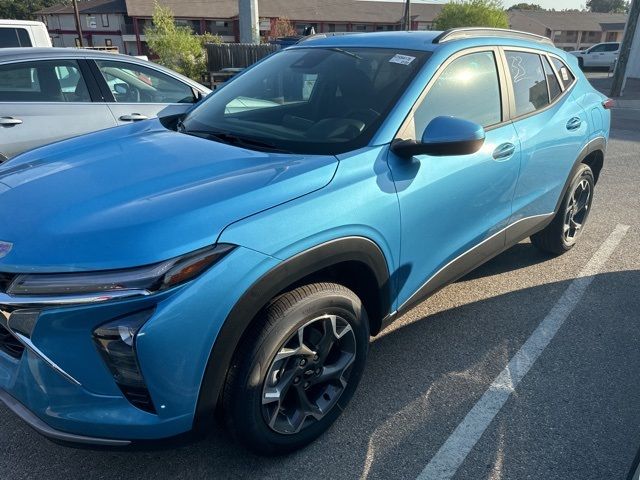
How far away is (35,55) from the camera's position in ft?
14.8

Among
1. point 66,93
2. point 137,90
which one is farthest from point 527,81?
point 66,93

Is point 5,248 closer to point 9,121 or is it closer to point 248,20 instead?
point 9,121

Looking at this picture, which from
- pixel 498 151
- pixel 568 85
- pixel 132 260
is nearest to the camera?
pixel 132 260

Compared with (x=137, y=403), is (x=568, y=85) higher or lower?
higher

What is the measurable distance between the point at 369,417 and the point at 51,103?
157 inches

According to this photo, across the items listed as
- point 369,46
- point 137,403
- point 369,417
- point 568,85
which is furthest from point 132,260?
point 568,85

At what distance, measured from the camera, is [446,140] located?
7.40ft

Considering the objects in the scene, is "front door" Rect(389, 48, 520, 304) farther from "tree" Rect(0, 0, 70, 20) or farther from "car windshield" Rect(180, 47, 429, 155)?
"tree" Rect(0, 0, 70, 20)

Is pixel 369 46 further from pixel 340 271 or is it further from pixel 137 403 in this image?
pixel 137 403

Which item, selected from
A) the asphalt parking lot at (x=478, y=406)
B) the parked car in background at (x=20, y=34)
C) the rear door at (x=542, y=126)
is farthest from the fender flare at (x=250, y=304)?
the parked car in background at (x=20, y=34)

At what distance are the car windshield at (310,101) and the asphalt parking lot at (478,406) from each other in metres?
1.34

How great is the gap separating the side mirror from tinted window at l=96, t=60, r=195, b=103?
3.55m

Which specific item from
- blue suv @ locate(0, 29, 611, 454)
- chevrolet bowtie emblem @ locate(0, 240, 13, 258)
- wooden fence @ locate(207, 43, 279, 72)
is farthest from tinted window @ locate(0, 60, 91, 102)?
wooden fence @ locate(207, 43, 279, 72)

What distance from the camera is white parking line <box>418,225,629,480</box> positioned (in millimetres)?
2217
